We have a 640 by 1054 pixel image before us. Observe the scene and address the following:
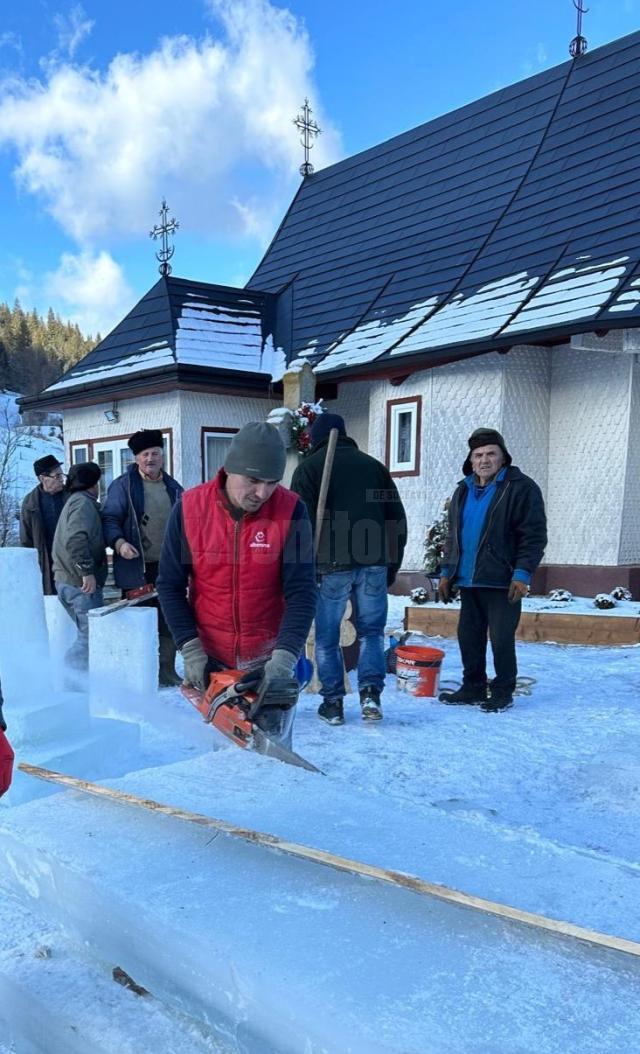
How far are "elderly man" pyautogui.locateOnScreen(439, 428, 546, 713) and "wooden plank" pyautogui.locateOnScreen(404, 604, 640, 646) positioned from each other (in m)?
2.15

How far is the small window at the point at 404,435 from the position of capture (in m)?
9.55

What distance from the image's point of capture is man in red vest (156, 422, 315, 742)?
2.65m

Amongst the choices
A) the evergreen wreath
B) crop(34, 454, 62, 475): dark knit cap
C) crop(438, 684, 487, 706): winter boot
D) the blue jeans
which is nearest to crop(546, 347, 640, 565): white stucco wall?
the evergreen wreath

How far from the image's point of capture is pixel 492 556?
14.6ft

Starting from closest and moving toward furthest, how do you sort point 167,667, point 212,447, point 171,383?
point 167,667 → point 171,383 → point 212,447

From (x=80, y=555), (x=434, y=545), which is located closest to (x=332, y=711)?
(x=80, y=555)

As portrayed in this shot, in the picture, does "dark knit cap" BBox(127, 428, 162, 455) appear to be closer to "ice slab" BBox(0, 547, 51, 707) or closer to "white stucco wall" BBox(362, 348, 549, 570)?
"ice slab" BBox(0, 547, 51, 707)

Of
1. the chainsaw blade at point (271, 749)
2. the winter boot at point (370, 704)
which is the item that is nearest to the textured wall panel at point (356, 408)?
the winter boot at point (370, 704)

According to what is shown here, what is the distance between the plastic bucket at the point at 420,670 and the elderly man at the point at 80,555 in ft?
7.18

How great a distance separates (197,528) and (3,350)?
266 feet

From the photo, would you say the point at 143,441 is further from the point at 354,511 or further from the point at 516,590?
the point at 516,590

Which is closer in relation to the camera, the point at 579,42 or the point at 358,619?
the point at 358,619

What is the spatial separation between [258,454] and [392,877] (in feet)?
4.72

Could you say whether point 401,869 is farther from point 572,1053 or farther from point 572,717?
point 572,717
